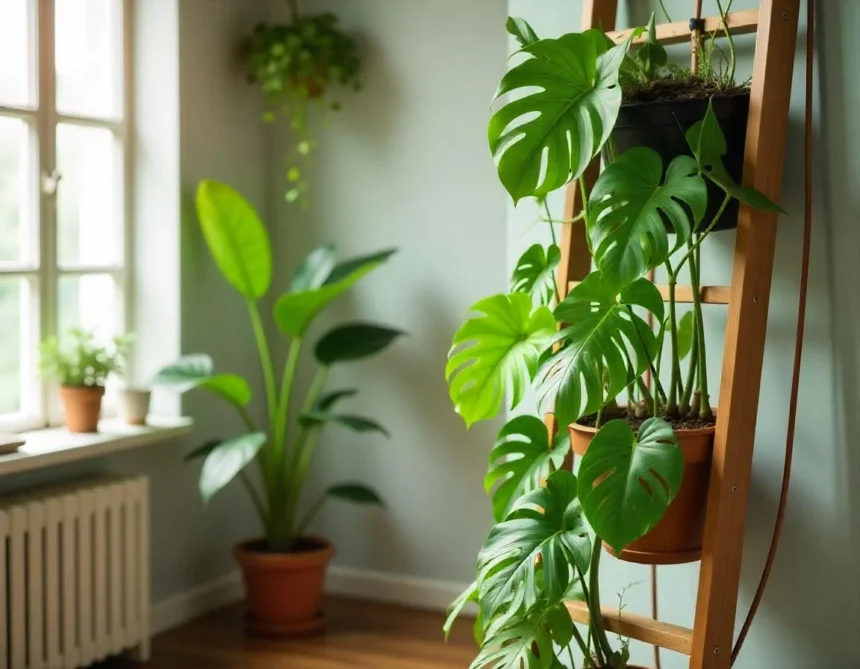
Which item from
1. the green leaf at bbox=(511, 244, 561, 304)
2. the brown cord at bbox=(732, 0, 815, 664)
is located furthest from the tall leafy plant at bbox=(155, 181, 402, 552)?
the brown cord at bbox=(732, 0, 815, 664)

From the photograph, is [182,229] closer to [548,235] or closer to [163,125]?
[163,125]

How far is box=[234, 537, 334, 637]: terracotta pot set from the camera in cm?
337

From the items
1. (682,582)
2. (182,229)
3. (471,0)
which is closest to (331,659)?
(682,582)

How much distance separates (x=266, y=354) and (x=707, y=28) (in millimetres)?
1754

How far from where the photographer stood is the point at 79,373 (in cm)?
306

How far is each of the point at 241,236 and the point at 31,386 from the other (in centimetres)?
74

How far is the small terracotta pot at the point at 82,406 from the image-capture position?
307 cm

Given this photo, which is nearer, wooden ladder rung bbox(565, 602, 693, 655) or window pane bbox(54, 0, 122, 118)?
wooden ladder rung bbox(565, 602, 693, 655)

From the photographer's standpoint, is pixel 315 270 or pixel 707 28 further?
pixel 315 270

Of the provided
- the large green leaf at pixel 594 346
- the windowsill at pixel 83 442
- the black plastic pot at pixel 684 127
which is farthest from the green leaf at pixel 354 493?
the black plastic pot at pixel 684 127

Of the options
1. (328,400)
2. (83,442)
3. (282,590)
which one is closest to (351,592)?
(282,590)

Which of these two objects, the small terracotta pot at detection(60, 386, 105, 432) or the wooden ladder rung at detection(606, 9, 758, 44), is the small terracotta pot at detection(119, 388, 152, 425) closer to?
the small terracotta pot at detection(60, 386, 105, 432)

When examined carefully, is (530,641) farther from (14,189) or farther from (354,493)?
(14,189)

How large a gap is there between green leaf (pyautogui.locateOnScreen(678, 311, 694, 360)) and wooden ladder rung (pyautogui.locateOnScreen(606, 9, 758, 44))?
1.91ft
